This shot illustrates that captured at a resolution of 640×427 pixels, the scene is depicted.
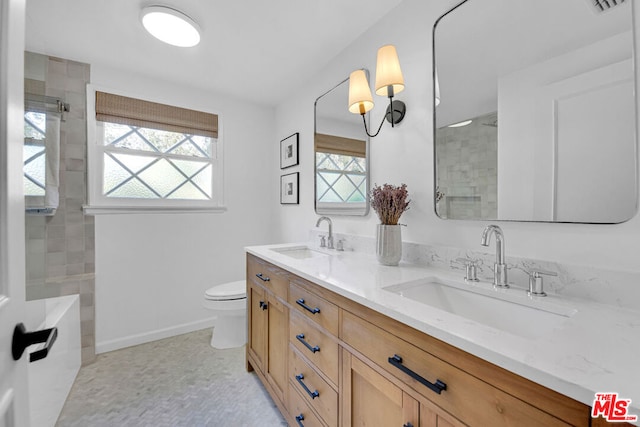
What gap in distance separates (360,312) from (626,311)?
0.78 metres

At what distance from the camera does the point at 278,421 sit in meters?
1.50

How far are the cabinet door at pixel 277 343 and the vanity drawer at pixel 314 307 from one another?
14 centimetres

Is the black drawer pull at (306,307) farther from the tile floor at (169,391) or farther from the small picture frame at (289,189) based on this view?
the small picture frame at (289,189)

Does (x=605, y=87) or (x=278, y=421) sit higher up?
(x=605, y=87)

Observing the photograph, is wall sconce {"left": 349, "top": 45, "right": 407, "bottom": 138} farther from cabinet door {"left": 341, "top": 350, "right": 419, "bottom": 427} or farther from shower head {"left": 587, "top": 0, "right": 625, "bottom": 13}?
cabinet door {"left": 341, "top": 350, "right": 419, "bottom": 427}

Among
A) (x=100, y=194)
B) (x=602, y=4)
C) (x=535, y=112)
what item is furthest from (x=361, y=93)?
(x=100, y=194)

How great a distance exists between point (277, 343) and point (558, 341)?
130cm

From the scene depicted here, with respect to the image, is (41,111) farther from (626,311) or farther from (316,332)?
(626,311)

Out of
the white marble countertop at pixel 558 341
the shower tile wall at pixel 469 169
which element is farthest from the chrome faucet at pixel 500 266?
the shower tile wall at pixel 469 169

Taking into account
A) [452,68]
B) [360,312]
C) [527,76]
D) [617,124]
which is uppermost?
[452,68]

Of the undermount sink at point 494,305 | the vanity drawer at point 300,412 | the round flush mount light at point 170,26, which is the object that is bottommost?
the vanity drawer at point 300,412

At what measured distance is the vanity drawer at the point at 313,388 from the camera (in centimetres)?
106

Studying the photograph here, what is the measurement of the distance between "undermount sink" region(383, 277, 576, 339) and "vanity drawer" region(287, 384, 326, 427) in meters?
0.70

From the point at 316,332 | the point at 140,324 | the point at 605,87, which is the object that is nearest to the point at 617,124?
the point at 605,87
